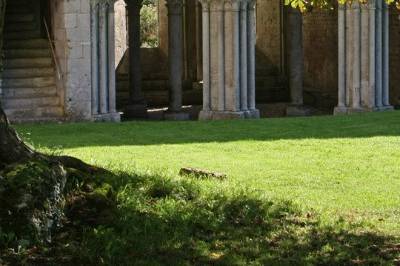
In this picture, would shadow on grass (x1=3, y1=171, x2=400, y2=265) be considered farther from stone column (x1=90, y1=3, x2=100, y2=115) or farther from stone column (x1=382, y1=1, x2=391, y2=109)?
stone column (x1=382, y1=1, x2=391, y2=109)

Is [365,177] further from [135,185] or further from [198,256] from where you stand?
[198,256]

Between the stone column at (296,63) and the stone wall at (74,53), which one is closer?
the stone wall at (74,53)

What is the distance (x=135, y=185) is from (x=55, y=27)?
12.9 metres

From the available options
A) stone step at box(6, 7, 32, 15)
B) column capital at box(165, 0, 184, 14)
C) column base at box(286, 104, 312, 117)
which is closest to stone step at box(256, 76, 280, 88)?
column base at box(286, 104, 312, 117)

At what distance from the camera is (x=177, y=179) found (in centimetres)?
869

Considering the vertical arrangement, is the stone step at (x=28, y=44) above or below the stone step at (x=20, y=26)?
below

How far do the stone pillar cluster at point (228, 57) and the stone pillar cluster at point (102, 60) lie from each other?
7.93 ft

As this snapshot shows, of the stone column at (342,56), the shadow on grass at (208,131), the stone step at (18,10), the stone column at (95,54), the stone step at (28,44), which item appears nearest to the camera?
the shadow on grass at (208,131)

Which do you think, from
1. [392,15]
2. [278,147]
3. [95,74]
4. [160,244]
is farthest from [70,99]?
[160,244]

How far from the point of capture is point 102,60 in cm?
2034

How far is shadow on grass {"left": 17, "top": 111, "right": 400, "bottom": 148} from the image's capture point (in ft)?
48.1

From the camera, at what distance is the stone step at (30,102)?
1994cm

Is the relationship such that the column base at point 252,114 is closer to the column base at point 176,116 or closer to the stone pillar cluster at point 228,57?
the stone pillar cluster at point 228,57

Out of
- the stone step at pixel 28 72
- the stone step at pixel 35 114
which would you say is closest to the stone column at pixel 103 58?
the stone step at pixel 35 114
